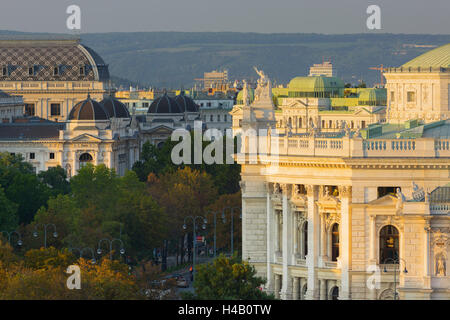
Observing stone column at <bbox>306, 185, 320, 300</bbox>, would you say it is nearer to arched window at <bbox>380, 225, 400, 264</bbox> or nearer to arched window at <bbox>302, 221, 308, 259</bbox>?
arched window at <bbox>302, 221, 308, 259</bbox>

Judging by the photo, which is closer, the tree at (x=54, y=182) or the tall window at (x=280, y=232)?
the tall window at (x=280, y=232)

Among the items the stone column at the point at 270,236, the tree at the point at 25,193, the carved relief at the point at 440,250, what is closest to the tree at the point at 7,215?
the tree at the point at 25,193

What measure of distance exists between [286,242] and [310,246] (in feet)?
8.32

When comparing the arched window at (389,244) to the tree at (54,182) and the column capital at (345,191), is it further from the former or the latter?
the tree at (54,182)

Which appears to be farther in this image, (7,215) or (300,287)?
(7,215)

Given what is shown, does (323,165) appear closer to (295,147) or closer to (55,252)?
(295,147)

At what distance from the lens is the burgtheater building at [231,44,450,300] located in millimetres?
111312

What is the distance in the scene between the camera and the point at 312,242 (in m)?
118

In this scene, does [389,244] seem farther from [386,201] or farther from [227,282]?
[227,282]

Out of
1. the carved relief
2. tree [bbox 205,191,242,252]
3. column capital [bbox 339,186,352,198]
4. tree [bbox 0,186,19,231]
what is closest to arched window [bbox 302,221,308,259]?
column capital [bbox 339,186,352,198]

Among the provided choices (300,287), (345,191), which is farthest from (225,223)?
(345,191)

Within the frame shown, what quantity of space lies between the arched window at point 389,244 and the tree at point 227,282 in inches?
308

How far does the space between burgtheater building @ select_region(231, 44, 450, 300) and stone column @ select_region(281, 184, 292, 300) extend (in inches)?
2.2

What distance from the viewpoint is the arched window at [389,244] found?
11512 cm
